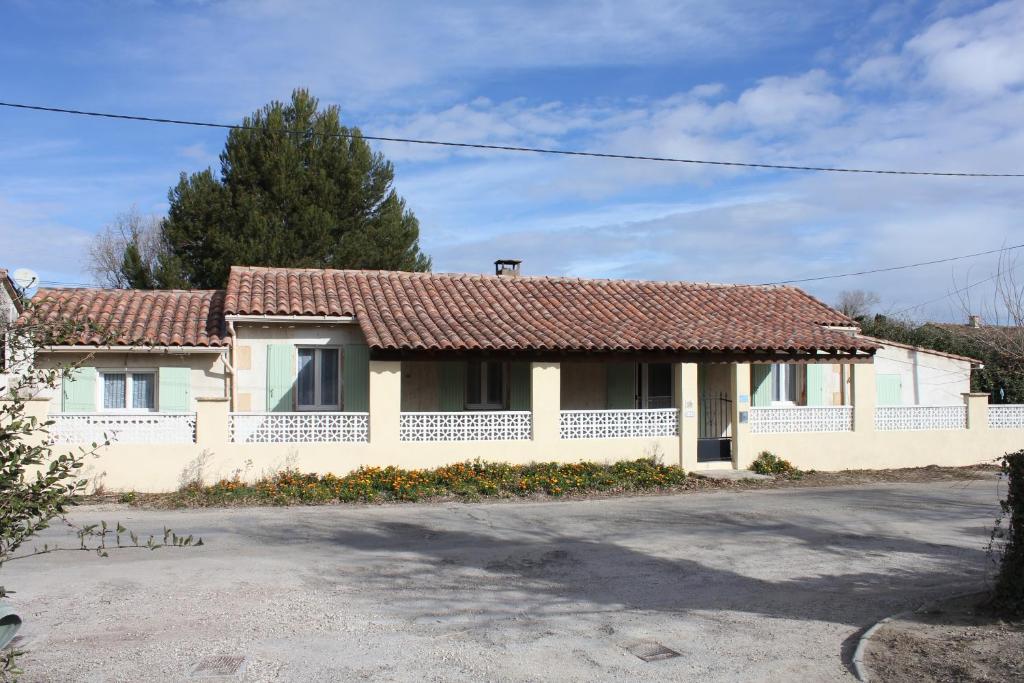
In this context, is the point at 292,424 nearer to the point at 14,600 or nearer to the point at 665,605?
the point at 14,600

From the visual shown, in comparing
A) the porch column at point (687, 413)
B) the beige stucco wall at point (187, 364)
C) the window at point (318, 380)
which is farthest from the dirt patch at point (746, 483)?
the window at point (318, 380)

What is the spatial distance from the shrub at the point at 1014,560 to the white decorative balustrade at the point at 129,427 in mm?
12327

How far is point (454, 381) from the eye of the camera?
18719mm

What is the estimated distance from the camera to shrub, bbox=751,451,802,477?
58.5 ft

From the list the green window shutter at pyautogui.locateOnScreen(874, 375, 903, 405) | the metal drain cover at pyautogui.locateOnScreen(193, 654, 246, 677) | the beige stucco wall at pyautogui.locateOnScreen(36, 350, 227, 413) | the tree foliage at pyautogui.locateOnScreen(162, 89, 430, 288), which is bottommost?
the metal drain cover at pyautogui.locateOnScreen(193, 654, 246, 677)

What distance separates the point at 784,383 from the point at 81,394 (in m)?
15.6

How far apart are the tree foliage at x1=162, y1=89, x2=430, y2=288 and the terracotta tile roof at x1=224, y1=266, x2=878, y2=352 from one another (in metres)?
9.67

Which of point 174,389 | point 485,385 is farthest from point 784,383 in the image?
point 174,389

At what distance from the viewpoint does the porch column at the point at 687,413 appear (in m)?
17.4

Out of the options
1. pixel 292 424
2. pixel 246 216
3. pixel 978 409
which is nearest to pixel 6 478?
pixel 292 424

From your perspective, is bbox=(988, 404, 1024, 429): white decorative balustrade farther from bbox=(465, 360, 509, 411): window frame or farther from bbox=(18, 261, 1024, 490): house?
bbox=(465, 360, 509, 411): window frame

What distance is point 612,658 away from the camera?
6.54 metres

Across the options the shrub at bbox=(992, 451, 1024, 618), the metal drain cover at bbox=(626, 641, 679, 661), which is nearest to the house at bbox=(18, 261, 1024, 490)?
the metal drain cover at bbox=(626, 641, 679, 661)

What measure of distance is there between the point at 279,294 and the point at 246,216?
12.5 meters
